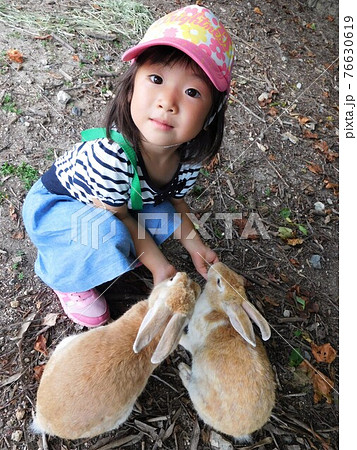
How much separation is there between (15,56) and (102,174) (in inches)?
96.2

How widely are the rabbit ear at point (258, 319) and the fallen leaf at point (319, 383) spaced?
789 mm

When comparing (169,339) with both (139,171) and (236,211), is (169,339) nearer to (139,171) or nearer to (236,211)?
(139,171)

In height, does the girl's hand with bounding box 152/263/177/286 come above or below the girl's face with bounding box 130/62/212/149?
below

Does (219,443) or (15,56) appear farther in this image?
(15,56)

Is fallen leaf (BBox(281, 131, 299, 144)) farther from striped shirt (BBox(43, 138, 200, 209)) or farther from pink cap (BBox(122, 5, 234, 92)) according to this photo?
pink cap (BBox(122, 5, 234, 92))

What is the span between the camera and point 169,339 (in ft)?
6.97

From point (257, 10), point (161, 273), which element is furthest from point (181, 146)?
point (257, 10)

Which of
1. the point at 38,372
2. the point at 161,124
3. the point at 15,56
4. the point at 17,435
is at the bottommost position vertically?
the point at 17,435

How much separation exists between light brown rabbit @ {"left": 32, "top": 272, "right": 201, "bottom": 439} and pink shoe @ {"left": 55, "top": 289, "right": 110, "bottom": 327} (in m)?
0.30

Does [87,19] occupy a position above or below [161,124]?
below

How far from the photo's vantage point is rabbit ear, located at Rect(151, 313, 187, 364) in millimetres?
2082

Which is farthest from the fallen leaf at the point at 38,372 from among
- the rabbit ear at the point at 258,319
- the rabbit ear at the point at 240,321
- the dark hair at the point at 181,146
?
the dark hair at the point at 181,146

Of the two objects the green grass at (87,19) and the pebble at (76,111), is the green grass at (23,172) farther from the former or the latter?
the green grass at (87,19)

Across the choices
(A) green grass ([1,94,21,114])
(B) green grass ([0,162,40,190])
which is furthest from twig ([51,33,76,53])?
(B) green grass ([0,162,40,190])
